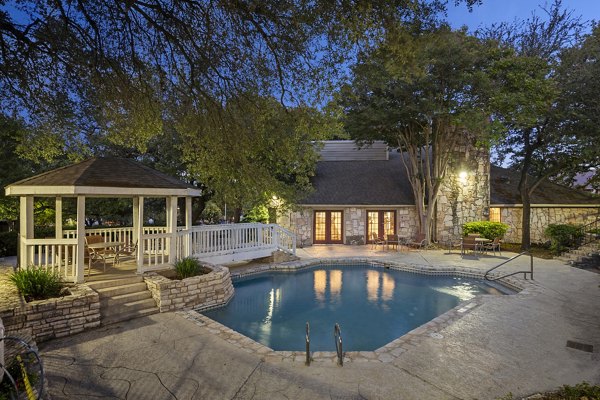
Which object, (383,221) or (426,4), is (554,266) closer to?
(383,221)

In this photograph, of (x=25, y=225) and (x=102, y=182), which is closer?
(x=102, y=182)

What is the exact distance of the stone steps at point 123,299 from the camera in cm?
684

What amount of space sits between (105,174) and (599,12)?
771ft

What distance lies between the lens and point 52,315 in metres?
5.97

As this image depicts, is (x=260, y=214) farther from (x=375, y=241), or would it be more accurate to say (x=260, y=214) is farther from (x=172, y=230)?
(x=172, y=230)

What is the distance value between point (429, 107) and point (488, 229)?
7505mm

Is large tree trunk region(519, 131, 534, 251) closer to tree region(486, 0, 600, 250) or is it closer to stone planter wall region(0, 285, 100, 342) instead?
tree region(486, 0, 600, 250)

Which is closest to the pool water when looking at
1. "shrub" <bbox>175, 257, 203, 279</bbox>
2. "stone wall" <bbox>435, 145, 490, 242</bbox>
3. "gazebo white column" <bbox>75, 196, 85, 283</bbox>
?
Result: "shrub" <bbox>175, 257, 203, 279</bbox>

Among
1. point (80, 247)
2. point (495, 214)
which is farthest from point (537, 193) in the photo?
point (80, 247)

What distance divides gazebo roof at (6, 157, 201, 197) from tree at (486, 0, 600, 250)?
1323 cm

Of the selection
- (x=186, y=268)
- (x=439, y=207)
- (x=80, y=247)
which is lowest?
(x=186, y=268)

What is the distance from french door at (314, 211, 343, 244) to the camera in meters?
18.8

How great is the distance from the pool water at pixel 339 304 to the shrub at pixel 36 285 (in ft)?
10.7

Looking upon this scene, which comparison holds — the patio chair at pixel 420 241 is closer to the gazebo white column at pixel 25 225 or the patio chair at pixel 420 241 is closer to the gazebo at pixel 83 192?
the gazebo at pixel 83 192
